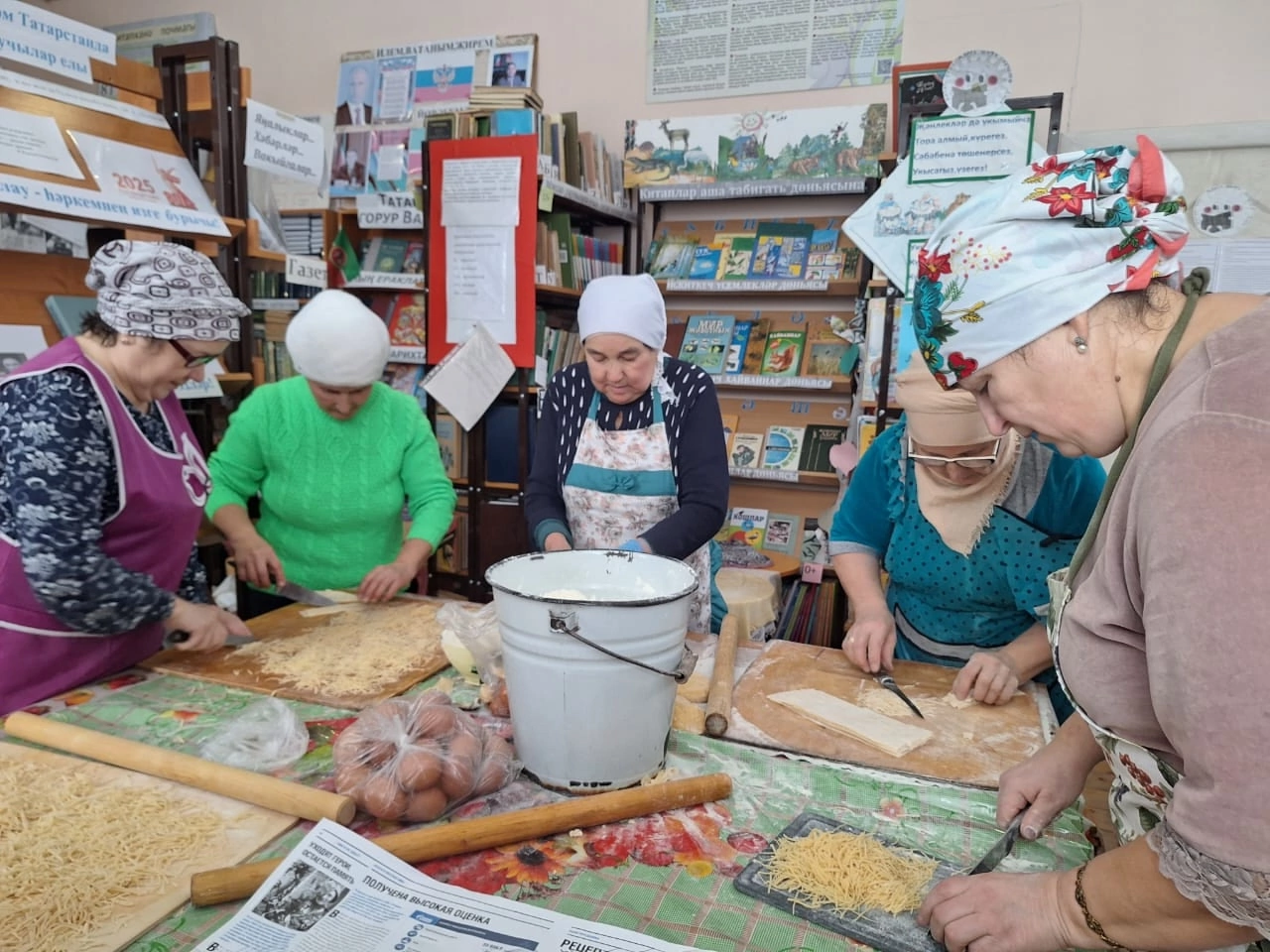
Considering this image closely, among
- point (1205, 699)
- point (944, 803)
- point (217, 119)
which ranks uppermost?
point (217, 119)

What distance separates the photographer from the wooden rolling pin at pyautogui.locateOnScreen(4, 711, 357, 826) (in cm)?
123

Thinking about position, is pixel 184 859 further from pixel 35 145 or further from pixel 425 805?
pixel 35 145

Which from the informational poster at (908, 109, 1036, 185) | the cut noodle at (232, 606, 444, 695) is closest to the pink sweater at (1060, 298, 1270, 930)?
the cut noodle at (232, 606, 444, 695)

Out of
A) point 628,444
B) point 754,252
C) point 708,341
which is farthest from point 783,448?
point 628,444

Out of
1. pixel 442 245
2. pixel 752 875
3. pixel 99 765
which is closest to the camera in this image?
pixel 752 875

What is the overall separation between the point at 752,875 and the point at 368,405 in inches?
78.6

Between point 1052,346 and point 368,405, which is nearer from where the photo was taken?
point 1052,346

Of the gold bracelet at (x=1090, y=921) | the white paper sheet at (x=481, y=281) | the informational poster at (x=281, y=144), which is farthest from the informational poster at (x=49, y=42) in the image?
the gold bracelet at (x=1090, y=921)

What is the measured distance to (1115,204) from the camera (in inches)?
37.8

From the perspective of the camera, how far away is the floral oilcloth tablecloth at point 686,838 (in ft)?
3.45

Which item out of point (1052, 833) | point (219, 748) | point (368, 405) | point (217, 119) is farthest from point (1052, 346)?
point (217, 119)

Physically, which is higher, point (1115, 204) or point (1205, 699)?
point (1115, 204)

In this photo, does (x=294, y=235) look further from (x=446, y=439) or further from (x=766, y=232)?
(x=766, y=232)

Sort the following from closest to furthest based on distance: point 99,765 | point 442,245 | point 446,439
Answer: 1. point 99,765
2. point 442,245
3. point 446,439
